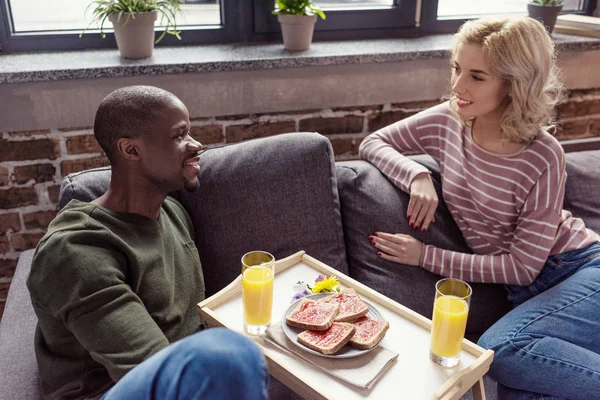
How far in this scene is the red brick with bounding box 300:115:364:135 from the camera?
7.27 feet

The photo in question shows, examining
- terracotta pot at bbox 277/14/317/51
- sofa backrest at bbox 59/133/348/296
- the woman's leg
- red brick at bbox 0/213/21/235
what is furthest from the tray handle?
red brick at bbox 0/213/21/235

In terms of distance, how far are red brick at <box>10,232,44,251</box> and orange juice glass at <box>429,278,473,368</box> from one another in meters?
1.42

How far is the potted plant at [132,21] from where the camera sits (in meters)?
1.96

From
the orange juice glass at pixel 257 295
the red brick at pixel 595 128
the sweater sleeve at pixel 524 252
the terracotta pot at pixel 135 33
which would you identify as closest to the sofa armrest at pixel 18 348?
the orange juice glass at pixel 257 295

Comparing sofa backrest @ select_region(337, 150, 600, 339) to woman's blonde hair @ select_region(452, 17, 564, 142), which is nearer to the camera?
woman's blonde hair @ select_region(452, 17, 564, 142)

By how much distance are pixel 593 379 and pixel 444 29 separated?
154 centimetres

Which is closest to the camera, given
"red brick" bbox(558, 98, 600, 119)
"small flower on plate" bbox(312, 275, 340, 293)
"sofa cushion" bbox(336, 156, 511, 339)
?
"small flower on plate" bbox(312, 275, 340, 293)

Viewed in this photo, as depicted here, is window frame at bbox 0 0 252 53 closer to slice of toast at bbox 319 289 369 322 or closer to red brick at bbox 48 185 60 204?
red brick at bbox 48 185 60 204

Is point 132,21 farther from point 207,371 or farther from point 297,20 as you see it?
point 207,371

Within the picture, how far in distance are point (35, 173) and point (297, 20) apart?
101 cm

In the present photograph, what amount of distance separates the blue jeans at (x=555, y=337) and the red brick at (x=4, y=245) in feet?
5.09

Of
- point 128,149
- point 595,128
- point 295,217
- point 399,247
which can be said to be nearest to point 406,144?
point 399,247

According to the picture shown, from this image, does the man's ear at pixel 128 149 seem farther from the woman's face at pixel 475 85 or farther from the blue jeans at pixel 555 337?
the blue jeans at pixel 555 337

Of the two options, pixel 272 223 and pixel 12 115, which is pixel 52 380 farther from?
pixel 12 115
